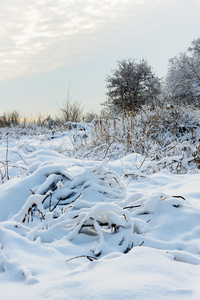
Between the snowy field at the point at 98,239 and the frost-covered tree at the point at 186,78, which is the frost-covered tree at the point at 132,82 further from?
the snowy field at the point at 98,239

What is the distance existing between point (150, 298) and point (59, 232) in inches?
35.6

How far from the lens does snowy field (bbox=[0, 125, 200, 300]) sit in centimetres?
102

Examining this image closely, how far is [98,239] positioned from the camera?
167cm

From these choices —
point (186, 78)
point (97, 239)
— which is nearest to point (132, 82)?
point (186, 78)

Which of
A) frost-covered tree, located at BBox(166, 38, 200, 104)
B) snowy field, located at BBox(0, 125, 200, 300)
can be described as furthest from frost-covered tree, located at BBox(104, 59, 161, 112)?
snowy field, located at BBox(0, 125, 200, 300)

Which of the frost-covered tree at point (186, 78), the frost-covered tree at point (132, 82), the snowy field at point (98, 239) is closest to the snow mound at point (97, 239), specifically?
the snowy field at point (98, 239)

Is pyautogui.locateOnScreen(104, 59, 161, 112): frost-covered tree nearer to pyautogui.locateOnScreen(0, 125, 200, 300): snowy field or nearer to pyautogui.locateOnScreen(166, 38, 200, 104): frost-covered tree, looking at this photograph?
pyautogui.locateOnScreen(166, 38, 200, 104): frost-covered tree

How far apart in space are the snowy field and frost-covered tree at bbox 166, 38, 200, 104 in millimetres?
25064

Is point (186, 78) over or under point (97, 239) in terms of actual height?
over

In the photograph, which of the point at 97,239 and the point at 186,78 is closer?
the point at 97,239

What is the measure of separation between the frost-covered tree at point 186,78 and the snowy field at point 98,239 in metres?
25.1

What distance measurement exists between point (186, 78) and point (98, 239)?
92.7 ft

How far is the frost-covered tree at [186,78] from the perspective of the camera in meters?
26.5

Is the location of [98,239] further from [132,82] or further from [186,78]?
[186,78]
